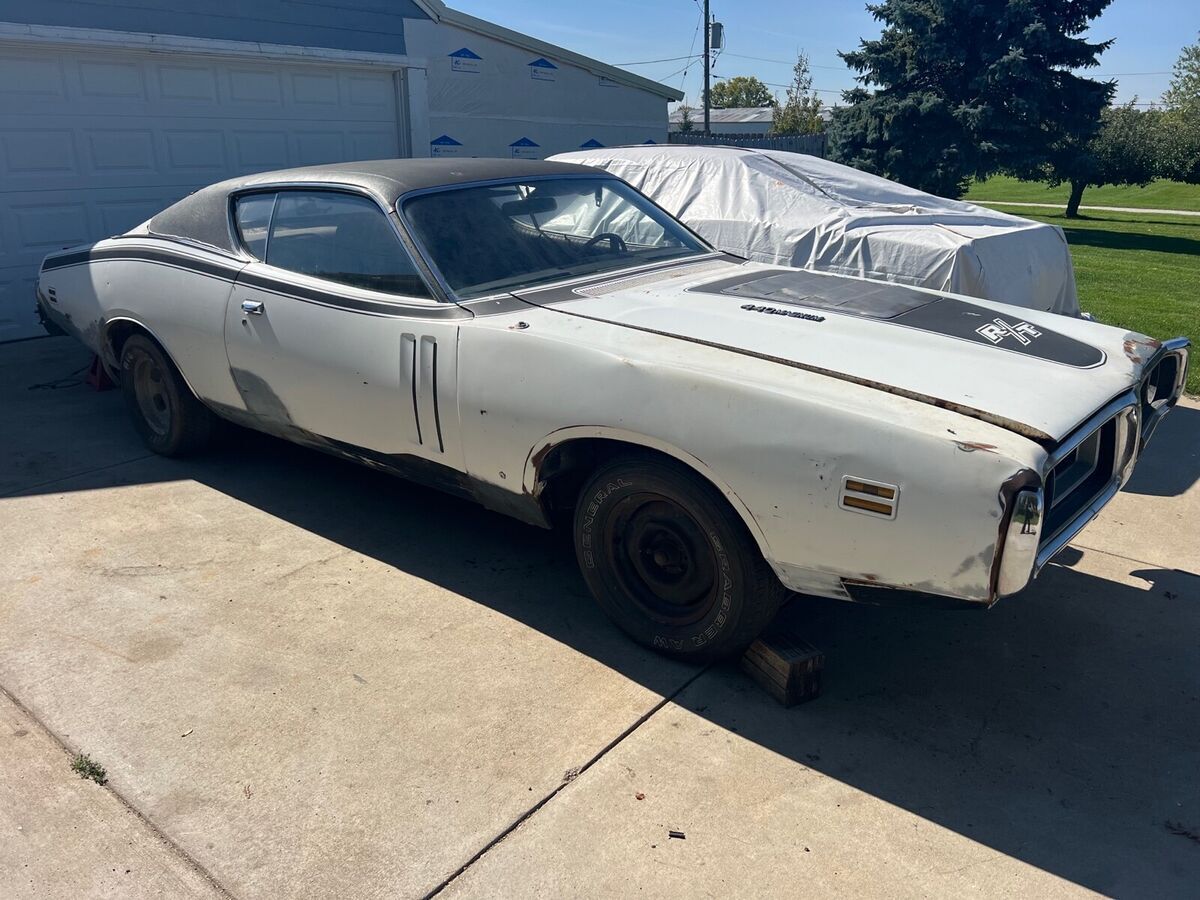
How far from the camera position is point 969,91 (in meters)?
A: 20.6

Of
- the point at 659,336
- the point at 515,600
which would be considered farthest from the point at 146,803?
the point at 659,336

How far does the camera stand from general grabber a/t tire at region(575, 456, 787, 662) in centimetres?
298

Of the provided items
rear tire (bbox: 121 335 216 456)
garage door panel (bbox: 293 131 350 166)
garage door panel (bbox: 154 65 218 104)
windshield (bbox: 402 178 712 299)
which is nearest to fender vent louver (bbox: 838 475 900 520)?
windshield (bbox: 402 178 712 299)

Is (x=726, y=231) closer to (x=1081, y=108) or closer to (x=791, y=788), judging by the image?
(x=791, y=788)

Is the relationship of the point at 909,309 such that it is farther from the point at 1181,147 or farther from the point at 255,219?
the point at 1181,147

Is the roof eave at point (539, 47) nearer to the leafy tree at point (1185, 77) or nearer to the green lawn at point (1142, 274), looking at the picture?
the green lawn at point (1142, 274)

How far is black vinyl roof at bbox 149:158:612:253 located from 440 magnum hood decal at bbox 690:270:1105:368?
117 cm

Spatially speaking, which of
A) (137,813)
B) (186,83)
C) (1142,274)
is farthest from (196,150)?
(1142,274)

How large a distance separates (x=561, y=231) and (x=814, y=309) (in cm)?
124

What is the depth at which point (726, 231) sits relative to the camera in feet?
21.1

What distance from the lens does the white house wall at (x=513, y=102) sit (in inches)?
454

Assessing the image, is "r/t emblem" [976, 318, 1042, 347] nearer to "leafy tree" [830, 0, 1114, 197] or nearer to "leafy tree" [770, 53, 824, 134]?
"leafy tree" [830, 0, 1114, 197]

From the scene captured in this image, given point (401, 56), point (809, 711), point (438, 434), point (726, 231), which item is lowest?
point (809, 711)

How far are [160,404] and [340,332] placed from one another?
1862 millimetres
